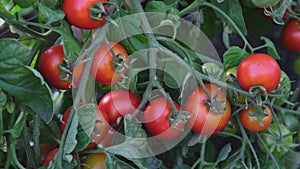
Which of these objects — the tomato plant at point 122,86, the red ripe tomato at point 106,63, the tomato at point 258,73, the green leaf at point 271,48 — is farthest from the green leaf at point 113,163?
the green leaf at point 271,48

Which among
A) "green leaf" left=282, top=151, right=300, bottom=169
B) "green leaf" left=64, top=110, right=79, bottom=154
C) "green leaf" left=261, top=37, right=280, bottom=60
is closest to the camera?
"green leaf" left=64, top=110, right=79, bottom=154

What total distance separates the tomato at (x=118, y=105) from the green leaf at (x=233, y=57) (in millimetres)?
181

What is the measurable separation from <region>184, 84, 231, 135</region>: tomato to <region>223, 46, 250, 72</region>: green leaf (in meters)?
0.08

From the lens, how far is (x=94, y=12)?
27.3 inches

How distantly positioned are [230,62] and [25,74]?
0.34m

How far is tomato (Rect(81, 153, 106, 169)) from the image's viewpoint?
0.75 metres

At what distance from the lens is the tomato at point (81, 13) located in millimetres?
697

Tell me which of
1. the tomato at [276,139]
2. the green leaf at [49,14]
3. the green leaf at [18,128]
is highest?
the green leaf at [49,14]

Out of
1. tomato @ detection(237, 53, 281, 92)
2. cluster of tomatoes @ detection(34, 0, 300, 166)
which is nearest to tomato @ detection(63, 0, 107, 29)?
cluster of tomatoes @ detection(34, 0, 300, 166)

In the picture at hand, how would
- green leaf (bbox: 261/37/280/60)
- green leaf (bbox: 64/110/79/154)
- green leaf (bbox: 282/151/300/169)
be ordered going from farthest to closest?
green leaf (bbox: 282/151/300/169) → green leaf (bbox: 261/37/280/60) → green leaf (bbox: 64/110/79/154)

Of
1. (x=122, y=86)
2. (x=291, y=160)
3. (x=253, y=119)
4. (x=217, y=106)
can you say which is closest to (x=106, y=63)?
(x=122, y=86)

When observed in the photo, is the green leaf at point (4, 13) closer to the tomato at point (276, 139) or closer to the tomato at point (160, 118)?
the tomato at point (160, 118)

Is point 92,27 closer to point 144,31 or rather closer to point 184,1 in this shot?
point 144,31

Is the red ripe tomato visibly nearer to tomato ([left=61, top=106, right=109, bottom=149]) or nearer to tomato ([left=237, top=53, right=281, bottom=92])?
tomato ([left=61, top=106, right=109, bottom=149])
